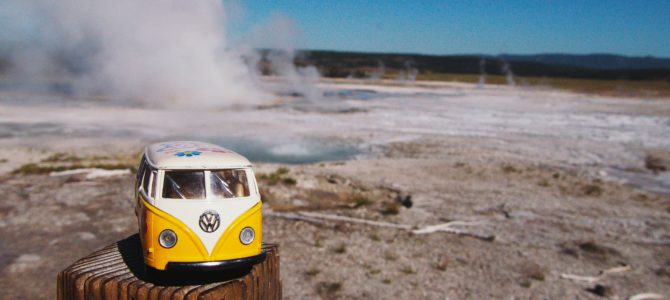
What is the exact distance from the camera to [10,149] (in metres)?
15.5

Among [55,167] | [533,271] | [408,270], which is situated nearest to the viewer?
[408,270]

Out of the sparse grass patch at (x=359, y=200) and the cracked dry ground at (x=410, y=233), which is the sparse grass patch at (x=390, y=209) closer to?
the cracked dry ground at (x=410, y=233)

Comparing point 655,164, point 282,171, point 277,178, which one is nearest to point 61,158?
point 282,171

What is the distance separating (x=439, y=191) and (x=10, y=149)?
41.0ft

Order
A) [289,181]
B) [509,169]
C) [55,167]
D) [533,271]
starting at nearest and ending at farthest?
[533,271] → [289,181] → [55,167] → [509,169]

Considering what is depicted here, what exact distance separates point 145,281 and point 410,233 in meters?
6.53

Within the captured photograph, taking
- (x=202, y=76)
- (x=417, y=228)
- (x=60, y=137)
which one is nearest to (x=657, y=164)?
(x=417, y=228)

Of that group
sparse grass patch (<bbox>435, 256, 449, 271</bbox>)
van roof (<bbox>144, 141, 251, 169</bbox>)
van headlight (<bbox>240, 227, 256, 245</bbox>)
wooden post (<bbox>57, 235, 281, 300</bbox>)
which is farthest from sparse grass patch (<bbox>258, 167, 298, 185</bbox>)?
van headlight (<bbox>240, 227, 256, 245</bbox>)

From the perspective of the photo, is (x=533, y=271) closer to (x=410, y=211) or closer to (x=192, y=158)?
(x=410, y=211)

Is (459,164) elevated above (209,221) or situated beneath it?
situated beneath

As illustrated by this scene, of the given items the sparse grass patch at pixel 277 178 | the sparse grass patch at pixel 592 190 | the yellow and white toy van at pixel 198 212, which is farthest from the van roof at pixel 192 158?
the sparse grass patch at pixel 592 190

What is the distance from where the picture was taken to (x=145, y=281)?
3219 mm

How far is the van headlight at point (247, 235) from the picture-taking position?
11.4ft

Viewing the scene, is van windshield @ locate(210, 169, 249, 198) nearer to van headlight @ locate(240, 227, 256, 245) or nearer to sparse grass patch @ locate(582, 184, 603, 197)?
van headlight @ locate(240, 227, 256, 245)
